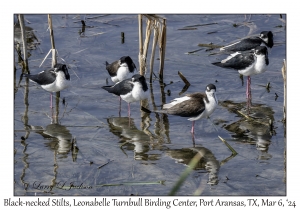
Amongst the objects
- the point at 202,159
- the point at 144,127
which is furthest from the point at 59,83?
the point at 202,159

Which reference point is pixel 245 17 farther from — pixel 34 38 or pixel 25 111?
pixel 25 111

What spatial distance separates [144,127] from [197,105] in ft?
3.80

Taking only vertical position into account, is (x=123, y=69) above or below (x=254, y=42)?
below

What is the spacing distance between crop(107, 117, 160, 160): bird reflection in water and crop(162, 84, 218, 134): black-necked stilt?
29.7 inches

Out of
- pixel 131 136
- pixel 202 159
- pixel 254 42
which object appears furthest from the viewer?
pixel 254 42

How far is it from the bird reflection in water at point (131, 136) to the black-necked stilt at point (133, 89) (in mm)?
451

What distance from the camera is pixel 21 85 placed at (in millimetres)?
13594

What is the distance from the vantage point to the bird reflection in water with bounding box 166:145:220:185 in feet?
32.1

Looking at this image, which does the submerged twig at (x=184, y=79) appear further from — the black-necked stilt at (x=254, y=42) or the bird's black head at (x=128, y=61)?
the black-necked stilt at (x=254, y=42)

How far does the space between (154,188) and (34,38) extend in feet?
26.4

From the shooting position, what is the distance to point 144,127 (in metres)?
11.7

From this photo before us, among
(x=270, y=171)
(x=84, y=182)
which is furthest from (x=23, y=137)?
(x=270, y=171)

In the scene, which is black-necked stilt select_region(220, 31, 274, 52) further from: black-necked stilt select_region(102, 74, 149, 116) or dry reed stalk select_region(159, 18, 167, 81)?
black-necked stilt select_region(102, 74, 149, 116)

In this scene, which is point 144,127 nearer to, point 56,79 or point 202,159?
point 202,159
